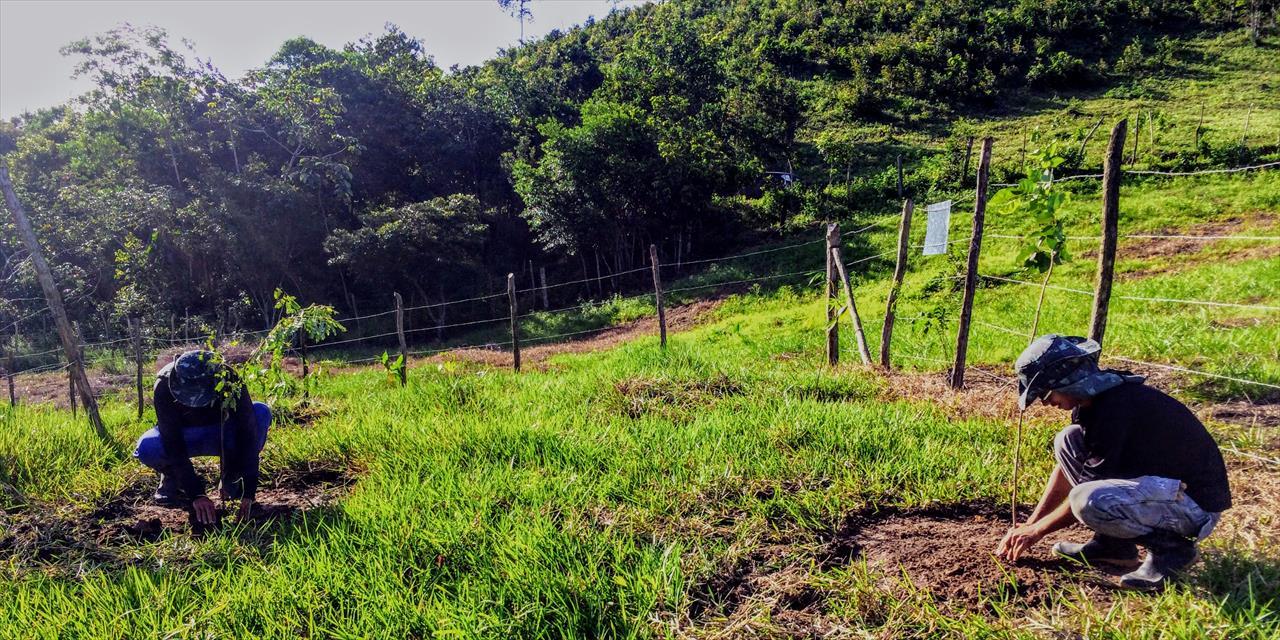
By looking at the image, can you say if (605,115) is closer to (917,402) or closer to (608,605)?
(917,402)

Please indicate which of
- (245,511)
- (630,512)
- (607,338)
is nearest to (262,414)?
(245,511)

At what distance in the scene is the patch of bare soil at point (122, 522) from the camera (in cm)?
354

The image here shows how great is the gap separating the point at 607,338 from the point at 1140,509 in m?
14.0

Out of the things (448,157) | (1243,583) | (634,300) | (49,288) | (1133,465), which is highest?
(448,157)

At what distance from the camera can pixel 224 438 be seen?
159 inches

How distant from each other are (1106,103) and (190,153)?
3628cm

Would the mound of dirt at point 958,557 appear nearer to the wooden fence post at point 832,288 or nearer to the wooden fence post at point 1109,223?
the wooden fence post at point 1109,223

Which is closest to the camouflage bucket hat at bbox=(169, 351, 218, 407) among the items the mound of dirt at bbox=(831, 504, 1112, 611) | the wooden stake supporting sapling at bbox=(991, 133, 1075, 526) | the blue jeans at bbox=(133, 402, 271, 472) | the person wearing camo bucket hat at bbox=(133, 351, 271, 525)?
the person wearing camo bucket hat at bbox=(133, 351, 271, 525)

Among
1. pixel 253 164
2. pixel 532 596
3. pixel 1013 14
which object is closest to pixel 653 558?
pixel 532 596

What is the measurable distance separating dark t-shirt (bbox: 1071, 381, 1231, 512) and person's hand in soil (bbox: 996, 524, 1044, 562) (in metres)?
0.36

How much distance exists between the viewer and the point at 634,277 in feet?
76.8

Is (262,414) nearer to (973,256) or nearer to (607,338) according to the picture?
(973,256)

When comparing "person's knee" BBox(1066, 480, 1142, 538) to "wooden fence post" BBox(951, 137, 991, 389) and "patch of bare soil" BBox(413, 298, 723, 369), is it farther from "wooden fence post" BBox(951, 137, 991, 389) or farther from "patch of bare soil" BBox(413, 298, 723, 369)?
"patch of bare soil" BBox(413, 298, 723, 369)

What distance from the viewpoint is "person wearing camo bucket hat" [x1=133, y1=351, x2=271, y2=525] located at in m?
3.78
